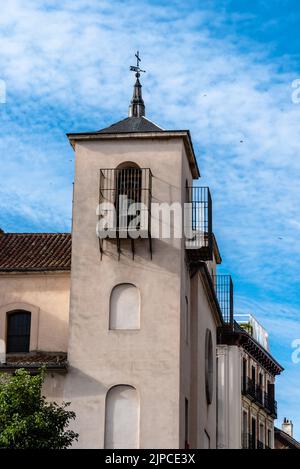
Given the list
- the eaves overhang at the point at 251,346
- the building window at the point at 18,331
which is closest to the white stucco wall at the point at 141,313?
the building window at the point at 18,331

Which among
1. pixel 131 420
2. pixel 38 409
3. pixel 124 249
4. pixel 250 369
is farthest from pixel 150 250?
pixel 250 369

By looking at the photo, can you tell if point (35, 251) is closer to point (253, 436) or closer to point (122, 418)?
point (122, 418)

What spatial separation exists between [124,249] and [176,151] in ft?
13.7

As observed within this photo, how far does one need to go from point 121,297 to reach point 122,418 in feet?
13.9

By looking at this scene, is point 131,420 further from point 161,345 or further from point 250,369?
point 250,369

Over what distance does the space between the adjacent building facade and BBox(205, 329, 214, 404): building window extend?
1.97m

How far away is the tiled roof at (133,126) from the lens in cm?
4003

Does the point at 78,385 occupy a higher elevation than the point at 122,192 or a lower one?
lower

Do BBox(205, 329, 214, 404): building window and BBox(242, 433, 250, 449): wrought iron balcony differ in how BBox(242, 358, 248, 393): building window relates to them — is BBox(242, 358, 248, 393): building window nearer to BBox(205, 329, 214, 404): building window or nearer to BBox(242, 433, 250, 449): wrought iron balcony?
BBox(242, 433, 250, 449): wrought iron balcony

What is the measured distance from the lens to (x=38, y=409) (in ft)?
101

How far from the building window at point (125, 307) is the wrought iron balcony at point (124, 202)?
5.11ft

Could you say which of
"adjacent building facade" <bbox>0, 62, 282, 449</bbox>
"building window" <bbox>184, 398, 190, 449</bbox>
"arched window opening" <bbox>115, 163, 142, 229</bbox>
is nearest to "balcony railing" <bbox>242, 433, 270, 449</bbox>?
"adjacent building facade" <bbox>0, 62, 282, 449</bbox>

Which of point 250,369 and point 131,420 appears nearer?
point 131,420

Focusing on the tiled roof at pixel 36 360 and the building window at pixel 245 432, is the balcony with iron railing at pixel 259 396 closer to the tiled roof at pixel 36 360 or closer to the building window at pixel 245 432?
the building window at pixel 245 432
